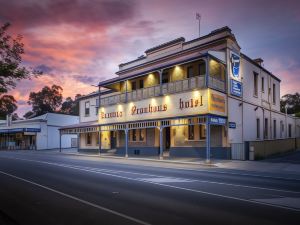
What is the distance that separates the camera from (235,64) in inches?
1041

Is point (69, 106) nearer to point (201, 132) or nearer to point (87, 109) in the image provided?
point (87, 109)

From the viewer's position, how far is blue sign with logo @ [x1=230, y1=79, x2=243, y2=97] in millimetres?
25750

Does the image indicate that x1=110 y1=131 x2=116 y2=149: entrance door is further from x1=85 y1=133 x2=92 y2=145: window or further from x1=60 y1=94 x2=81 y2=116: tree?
x1=60 y1=94 x2=81 y2=116: tree

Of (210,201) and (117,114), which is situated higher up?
(117,114)

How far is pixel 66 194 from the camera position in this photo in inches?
390

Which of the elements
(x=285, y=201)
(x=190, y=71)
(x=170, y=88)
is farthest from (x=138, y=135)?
(x=285, y=201)

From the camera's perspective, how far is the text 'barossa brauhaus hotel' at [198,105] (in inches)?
952

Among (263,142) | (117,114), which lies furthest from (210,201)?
(117,114)

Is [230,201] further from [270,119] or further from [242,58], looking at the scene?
[270,119]

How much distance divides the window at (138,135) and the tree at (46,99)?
65112 mm

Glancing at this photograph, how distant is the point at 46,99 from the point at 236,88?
7808 centimetres

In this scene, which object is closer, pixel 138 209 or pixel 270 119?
pixel 138 209

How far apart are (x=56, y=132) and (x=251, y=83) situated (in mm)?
37111

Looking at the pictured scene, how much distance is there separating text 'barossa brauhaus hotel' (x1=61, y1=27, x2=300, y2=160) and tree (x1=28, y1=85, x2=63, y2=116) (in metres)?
60.6
